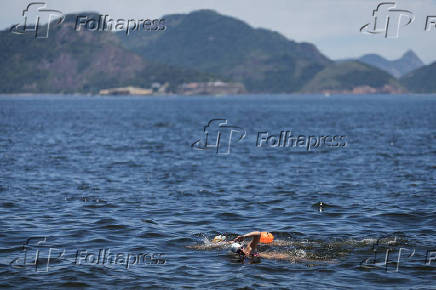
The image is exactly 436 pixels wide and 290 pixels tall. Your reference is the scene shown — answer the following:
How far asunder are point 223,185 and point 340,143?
91.2 ft

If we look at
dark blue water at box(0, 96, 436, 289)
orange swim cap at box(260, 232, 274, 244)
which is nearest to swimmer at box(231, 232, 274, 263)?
orange swim cap at box(260, 232, 274, 244)

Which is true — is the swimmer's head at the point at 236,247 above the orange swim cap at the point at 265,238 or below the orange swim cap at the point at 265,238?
below

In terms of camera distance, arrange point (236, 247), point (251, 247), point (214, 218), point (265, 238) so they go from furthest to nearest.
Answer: point (214, 218), point (251, 247), point (265, 238), point (236, 247)

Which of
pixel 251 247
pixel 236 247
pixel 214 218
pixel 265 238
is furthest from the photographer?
pixel 214 218

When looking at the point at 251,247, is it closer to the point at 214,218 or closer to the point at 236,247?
the point at 236,247

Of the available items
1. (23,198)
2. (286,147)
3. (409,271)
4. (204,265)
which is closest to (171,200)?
(23,198)

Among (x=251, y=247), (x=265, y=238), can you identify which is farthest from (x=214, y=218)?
(x=265, y=238)

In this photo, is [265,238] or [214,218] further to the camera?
[214,218]

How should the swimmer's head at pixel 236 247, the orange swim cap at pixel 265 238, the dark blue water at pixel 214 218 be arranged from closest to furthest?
the dark blue water at pixel 214 218, the swimmer's head at pixel 236 247, the orange swim cap at pixel 265 238

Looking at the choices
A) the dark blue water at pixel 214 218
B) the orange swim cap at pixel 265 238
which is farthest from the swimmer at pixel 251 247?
the dark blue water at pixel 214 218

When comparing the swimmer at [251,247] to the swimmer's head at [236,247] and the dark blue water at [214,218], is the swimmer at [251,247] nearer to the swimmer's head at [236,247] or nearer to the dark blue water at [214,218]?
the swimmer's head at [236,247]

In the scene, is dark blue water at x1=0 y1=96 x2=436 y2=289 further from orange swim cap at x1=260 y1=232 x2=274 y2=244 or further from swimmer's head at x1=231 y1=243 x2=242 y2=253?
orange swim cap at x1=260 y1=232 x2=274 y2=244

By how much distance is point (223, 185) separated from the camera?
105 feet

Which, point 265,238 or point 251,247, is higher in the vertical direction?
point 265,238
